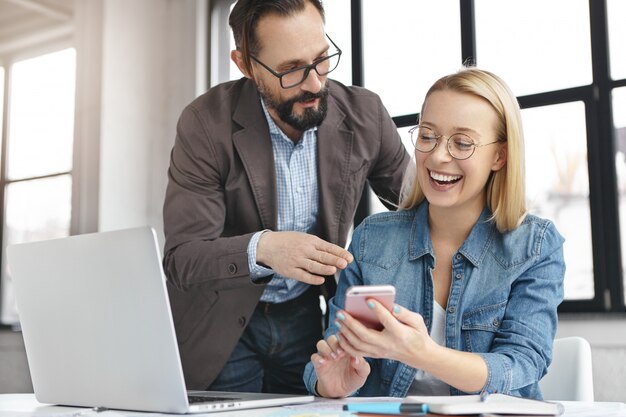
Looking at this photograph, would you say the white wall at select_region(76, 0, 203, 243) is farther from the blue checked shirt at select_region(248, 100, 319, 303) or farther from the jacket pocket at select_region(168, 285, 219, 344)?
the blue checked shirt at select_region(248, 100, 319, 303)

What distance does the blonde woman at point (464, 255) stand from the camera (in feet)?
4.48

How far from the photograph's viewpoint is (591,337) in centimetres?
253

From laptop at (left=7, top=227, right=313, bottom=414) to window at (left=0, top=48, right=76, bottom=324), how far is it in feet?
8.14

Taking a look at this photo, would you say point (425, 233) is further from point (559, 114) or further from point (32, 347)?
point (559, 114)

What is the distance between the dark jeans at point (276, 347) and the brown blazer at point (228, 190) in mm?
64

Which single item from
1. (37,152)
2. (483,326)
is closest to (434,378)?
(483,326)

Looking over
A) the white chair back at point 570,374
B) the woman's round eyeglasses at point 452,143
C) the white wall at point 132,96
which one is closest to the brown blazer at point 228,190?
the woman's round eyeglasses at point 452,143

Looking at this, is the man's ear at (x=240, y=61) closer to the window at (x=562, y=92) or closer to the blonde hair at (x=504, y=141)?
the blonde hair at (x=504, y=141)

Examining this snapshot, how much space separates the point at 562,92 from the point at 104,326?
2.14m

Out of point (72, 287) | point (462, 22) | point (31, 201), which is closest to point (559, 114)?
point (462, 22)

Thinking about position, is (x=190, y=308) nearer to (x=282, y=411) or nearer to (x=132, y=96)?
(x=282, y=411)

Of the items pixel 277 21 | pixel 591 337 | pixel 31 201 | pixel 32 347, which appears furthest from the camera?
pixel 31 201

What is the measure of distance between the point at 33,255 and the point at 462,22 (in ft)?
7.24

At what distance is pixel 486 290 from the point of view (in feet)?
4.76
